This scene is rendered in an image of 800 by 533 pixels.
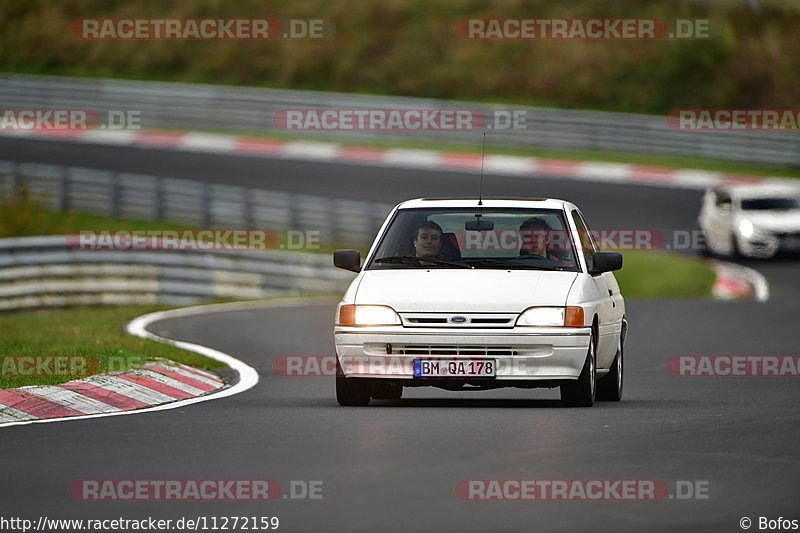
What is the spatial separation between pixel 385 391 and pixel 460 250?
4.00ft

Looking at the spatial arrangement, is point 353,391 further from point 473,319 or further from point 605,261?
point 605,261

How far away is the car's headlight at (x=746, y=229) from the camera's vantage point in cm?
3145

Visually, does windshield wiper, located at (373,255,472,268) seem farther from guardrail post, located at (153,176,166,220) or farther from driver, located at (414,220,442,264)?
guardrail post, located at (153,176,166,220)

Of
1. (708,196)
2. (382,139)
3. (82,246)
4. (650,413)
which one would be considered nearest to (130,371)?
(650,413)

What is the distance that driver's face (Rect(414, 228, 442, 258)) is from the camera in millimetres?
13227

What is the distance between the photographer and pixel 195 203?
3428 centimetres

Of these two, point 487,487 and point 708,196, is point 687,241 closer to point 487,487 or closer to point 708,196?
point 708,196

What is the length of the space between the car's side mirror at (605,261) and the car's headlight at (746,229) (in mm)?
18731

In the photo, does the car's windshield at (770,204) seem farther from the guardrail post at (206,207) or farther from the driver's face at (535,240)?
the driver's face at (535,240)

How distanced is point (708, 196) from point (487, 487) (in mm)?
24868

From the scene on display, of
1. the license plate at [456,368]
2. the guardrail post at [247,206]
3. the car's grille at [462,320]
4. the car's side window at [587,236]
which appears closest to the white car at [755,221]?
the guardrail post at [247,206]

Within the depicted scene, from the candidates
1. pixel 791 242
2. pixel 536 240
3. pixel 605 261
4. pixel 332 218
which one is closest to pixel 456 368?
pixel 536 240

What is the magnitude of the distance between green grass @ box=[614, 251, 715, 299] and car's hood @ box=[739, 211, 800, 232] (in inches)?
46.4

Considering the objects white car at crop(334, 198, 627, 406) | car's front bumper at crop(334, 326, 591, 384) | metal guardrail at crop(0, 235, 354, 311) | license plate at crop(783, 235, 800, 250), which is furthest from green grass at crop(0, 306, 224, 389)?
license plate at crop(783, 235, 800, 250)
